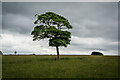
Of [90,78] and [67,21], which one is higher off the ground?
[67,21]

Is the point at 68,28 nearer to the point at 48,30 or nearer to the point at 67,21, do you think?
the point at 67,21

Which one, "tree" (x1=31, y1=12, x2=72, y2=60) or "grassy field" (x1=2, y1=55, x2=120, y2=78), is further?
"tree" (x1=31, y1=12, x2=72, y2=60)

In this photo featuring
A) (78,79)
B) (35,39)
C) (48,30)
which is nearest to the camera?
(78,79)

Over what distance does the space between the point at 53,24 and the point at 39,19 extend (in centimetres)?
387

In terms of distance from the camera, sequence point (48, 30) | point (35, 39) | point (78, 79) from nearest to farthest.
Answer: point (78, 79)
point (48, 30)
point (35, 39)

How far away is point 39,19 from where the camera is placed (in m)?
30.2

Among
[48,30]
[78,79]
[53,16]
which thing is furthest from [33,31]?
[78,79]

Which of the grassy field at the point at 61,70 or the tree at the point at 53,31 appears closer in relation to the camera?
the grassy field at the point at 61,70

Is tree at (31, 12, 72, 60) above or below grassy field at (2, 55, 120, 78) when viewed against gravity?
above

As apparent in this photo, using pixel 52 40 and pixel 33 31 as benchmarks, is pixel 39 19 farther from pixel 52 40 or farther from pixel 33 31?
pixel 52 40

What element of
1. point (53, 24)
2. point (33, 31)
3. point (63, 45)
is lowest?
point (63, 45)

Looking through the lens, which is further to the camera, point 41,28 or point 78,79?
point 41,28

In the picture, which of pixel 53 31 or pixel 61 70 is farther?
pixel 53 31

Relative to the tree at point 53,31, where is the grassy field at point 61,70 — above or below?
below
